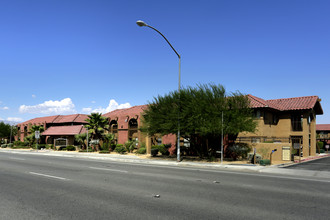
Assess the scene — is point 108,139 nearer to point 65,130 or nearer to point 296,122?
point 65,130

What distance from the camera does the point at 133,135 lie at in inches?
1495

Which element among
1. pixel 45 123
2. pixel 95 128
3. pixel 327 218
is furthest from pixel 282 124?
pixel 45 123

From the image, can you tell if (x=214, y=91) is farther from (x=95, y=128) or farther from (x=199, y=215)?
(x=95, y=128)

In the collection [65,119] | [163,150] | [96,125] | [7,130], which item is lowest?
[163,150]

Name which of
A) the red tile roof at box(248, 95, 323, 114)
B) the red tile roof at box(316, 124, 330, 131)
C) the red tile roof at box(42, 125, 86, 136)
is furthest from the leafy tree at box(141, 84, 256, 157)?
the red tile roof at box(316, 124, 330, 131)

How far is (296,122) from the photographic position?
33.1 metres

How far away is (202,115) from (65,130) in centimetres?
3569

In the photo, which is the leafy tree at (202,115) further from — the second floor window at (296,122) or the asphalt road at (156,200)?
the second floor window at (296,122)

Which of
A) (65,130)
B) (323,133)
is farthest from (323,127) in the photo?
(65,130)

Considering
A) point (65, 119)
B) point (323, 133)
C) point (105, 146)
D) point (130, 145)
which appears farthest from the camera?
point (323, 133)

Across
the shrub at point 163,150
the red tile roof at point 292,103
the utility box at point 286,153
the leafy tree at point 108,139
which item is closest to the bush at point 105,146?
the leafy tree at point 108,139

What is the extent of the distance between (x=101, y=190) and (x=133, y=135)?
95.0 feet

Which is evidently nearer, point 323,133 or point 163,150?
point 163,150

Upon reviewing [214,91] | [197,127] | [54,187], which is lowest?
[54,187]
